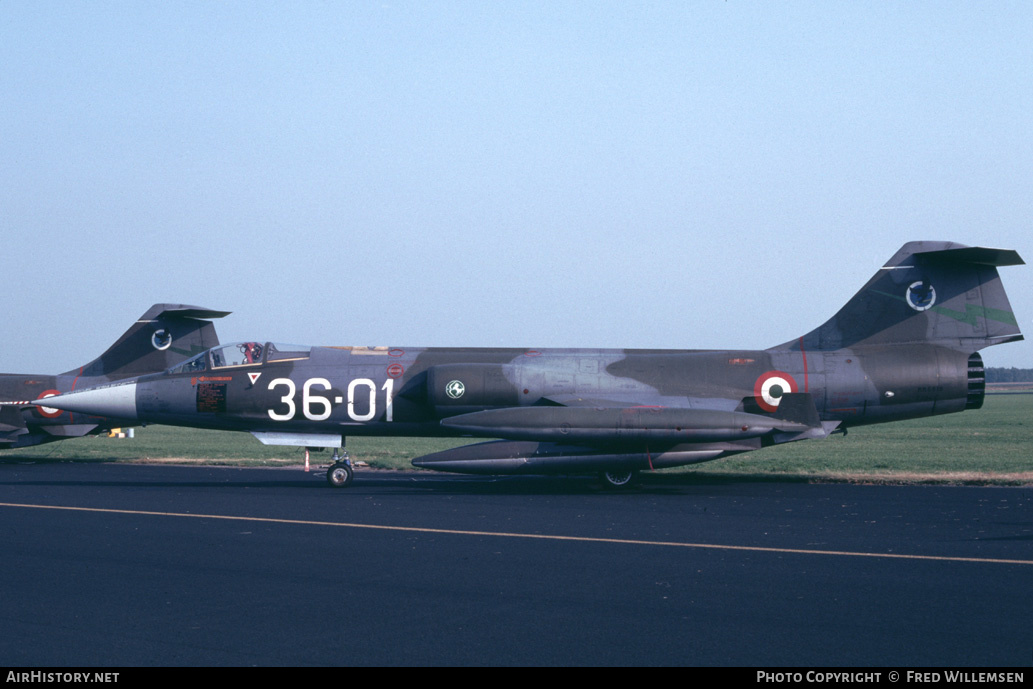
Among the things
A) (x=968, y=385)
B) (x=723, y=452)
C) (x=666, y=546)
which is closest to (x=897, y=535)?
(x=666, y=546)

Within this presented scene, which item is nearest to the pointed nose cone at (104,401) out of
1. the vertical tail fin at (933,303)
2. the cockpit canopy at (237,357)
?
the cockpit canopy at (237,357)

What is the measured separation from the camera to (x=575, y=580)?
920cm

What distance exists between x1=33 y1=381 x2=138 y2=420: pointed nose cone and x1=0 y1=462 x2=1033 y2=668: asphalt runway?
3490 millimetres

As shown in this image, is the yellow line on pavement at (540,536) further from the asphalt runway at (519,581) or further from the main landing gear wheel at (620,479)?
the main landing gear wheel at (620,479)

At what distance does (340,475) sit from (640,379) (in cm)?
664

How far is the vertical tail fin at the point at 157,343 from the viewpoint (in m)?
27.6

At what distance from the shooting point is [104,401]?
19.9 meters

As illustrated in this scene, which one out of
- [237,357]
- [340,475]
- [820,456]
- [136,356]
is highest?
[136,356]

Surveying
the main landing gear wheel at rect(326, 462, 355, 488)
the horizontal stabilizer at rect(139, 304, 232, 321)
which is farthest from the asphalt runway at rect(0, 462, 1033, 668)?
the horizontal stabilizer at rect(139, 304, 232, 321)

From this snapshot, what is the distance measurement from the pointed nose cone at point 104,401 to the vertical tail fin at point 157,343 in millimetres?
7639

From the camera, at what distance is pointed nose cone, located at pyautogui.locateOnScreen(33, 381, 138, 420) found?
19859 mm

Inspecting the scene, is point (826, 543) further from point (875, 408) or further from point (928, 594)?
point (875, 408)

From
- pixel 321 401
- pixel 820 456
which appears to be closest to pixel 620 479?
pixel 321 401

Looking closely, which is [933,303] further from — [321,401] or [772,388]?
[321,401]
